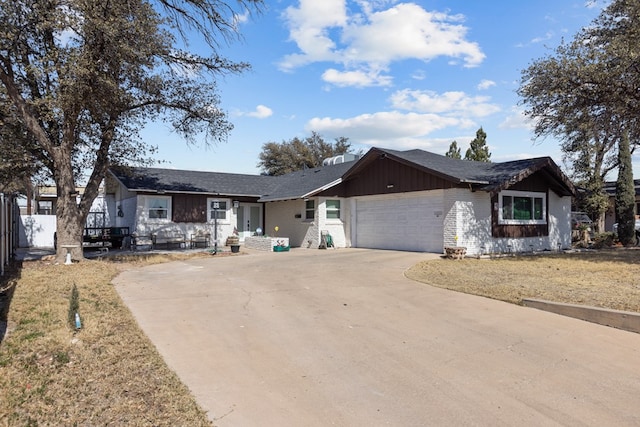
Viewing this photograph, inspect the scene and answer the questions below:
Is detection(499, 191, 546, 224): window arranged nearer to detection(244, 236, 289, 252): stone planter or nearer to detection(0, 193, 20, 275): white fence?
detection(244, 236, 289, 252): stone planter

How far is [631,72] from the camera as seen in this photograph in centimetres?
1317

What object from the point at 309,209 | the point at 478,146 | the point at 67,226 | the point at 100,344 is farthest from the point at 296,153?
the point at 100,344

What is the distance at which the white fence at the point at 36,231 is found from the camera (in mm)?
22031

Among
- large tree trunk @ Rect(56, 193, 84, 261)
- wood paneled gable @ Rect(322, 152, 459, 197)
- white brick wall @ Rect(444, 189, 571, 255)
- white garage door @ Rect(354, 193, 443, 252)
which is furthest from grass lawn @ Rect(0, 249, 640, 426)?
wood paneled gable @ Rect(322, 152, 459, 197)

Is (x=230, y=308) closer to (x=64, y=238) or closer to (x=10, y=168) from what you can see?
(x=64, y=238)

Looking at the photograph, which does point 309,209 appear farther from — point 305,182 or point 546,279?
point 546,279

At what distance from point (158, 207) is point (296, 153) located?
2851cm

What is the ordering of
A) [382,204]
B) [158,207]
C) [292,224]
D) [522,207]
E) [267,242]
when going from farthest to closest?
[292,224]
[158,207]
[267,242]
[382,204]
[522,207]

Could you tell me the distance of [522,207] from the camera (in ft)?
58.9

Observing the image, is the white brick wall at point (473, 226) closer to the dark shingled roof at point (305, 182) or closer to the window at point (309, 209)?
the dark shingled roof at point (305, 182)

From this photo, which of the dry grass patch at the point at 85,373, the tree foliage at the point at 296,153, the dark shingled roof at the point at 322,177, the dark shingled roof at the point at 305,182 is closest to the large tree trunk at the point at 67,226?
the dark shingled roof at the point at 322,177

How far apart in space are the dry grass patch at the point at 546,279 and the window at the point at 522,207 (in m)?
3.31

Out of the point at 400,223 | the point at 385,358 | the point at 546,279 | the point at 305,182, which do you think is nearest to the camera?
the point at 385,358

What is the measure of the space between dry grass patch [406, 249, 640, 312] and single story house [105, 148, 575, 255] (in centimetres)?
261
